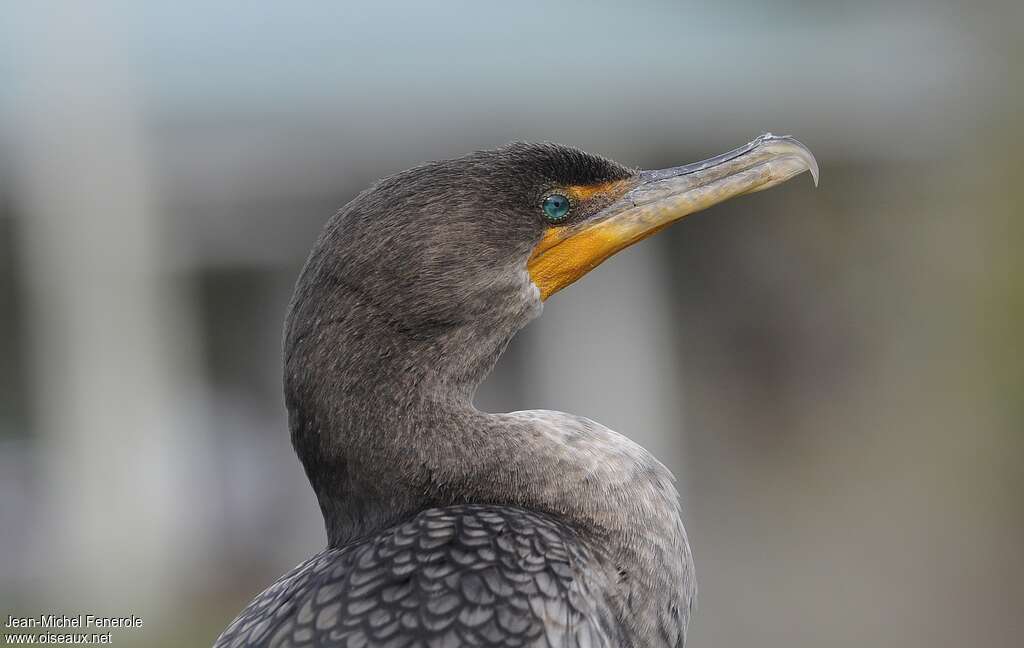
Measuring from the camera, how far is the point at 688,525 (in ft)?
32.7

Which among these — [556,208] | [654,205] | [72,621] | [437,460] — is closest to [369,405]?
[437,460]

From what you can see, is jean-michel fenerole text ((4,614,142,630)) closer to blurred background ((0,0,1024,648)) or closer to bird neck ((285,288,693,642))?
blurred background ((0,0,1024,648))

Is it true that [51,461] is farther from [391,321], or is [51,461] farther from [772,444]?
[391,321]

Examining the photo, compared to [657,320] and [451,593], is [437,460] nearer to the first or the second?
[451,593]

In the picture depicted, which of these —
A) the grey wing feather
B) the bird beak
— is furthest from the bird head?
the grey wing feather

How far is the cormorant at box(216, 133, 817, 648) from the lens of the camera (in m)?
2.47

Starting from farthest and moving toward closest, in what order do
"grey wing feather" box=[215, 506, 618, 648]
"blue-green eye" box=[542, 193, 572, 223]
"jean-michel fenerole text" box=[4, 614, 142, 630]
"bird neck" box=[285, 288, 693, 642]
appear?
"jean-michel fenerole text" box=[4, 614, 142, 630] → "blue-green eye" box=[542, 193, 572, 223] → "bird neck" box=[285, 288, 693, 642] → "grey wing feather" box=[215, 506, 618, 648]

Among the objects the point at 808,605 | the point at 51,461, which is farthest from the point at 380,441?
the point at 51,461

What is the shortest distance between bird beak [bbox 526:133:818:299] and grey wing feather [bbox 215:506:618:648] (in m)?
0.68

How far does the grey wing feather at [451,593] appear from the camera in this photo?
2414 mm

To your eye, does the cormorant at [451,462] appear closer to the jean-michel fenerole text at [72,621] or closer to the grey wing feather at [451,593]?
the grey wing feather at [451,593]

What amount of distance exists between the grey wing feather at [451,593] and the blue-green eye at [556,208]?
29.9 inches

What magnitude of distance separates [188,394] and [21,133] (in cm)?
238

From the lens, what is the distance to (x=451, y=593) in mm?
2463
